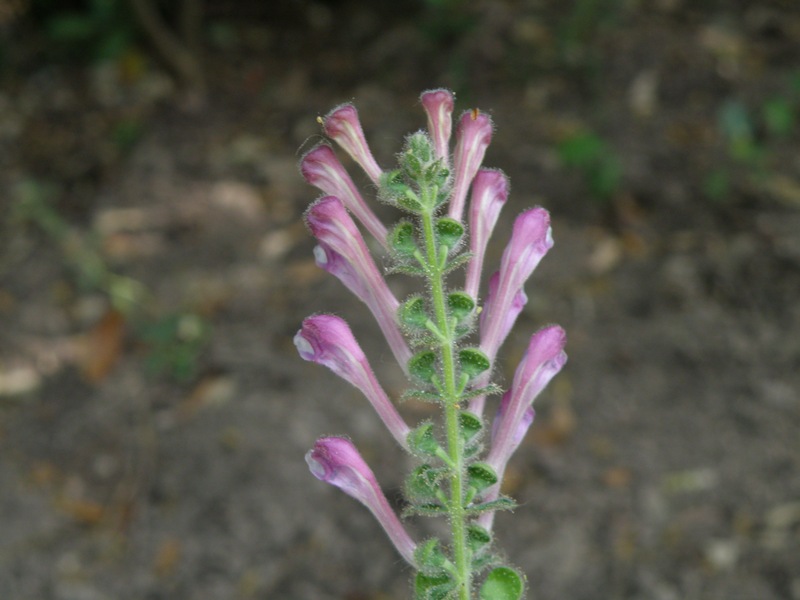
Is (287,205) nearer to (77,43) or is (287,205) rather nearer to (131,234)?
(131,234)

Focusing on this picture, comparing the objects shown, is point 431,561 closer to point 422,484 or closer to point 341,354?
point 422,484

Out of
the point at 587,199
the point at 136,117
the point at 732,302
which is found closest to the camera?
the point at 732,302

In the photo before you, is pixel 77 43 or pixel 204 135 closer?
pixel 204 135

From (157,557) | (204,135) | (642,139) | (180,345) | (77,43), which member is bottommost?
(157,557)

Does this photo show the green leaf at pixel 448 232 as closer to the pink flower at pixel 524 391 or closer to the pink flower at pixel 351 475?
Answer: the pink flower at pixel 524 391

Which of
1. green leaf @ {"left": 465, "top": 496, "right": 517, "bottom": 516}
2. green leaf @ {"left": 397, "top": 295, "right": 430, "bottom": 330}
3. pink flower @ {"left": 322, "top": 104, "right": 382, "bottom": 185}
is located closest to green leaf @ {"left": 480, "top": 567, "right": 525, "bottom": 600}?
green leaf @ {"left": 465, "top": 496, "right": 517, "bottom": 516}

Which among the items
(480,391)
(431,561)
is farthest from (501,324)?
(431,561)

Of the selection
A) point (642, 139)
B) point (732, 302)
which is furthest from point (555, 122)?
point (732, 302)
